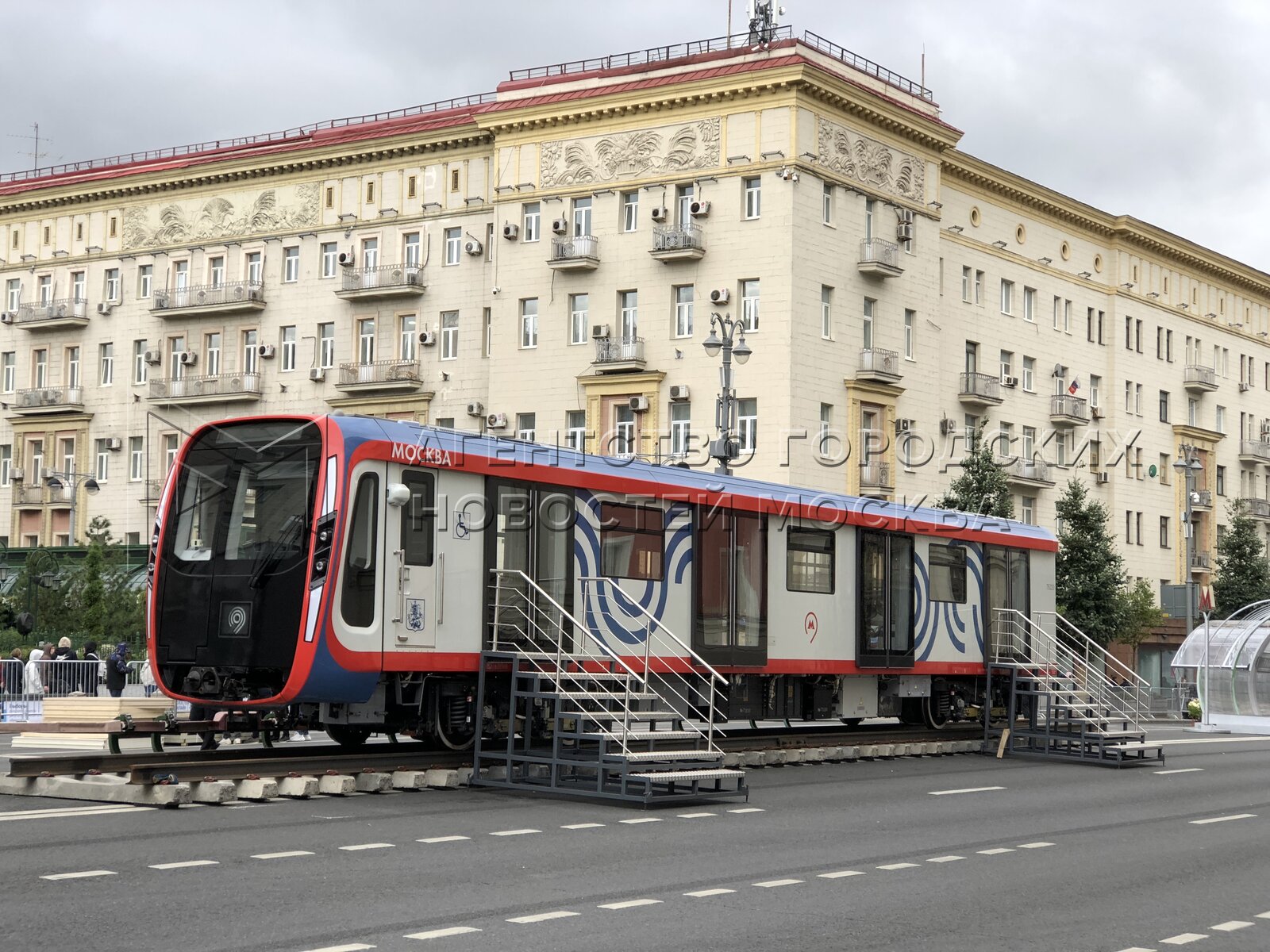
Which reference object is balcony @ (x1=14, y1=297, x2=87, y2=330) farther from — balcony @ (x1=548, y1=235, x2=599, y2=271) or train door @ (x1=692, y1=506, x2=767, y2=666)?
train door @ (x1=692, y1=506, x2=767, y2=666)

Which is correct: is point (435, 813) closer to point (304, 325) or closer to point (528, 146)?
point (528, 146)

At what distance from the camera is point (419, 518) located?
58.3 ft

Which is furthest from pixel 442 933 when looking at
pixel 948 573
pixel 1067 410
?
pixel 1067 410

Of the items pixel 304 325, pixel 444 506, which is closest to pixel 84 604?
pixel 304 325

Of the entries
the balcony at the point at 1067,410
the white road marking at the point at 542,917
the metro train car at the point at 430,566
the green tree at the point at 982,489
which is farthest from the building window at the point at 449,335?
the white road marking at the point at 542,917

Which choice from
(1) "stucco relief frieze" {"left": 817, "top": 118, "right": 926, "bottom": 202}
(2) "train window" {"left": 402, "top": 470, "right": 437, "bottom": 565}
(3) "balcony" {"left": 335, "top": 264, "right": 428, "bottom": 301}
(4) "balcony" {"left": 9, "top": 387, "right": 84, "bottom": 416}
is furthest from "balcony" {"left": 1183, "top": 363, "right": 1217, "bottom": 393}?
(2) "train window" {"left": 402, "top": 470, "right": 437, "bottom": 565}

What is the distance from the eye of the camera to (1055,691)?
2553 centimetres

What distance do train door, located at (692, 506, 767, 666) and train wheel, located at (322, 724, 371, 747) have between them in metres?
4.16

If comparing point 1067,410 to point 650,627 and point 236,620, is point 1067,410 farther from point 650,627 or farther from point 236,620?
point 236,620

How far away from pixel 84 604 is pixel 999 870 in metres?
37.2

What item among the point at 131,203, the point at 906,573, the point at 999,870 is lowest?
the point at 999,870

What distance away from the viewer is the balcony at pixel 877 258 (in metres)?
56.7

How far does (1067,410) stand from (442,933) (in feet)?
203

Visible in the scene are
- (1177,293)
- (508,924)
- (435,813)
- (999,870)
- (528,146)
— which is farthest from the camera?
(1177,293)
